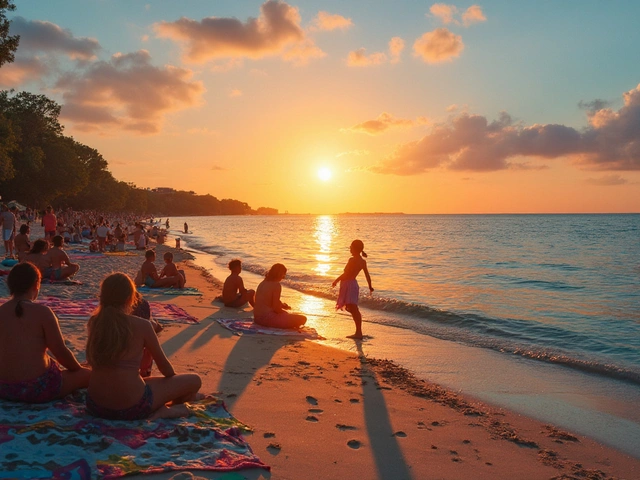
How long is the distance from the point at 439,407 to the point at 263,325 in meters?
4.61

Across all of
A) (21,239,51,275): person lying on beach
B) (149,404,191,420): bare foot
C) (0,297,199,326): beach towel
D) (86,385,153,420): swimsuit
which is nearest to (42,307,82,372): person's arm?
(86,385,153,420): swimsuit

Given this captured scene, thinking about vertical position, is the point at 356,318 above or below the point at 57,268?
below

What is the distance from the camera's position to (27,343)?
4.32 m

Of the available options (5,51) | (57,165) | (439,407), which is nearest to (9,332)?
(439,407)

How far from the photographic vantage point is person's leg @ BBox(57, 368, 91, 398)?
183 inches

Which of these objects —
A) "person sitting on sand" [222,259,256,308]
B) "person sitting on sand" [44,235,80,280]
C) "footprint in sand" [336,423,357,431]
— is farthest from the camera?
"person sitting on sand" [44,235,80,280]

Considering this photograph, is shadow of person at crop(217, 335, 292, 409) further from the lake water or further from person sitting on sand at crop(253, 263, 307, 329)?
the lake water

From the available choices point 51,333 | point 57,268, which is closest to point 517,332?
point 51,333

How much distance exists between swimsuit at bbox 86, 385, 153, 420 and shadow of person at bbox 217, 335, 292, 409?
1.13 meters

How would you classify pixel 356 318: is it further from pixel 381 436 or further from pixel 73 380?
pixel 73 380

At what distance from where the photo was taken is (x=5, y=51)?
61.5 ft

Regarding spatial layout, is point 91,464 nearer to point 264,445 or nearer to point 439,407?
point 264,445

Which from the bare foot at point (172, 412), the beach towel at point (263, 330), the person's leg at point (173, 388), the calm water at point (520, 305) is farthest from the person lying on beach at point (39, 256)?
the bare foot at point (172, 412)

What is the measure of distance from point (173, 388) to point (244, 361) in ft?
8.77
